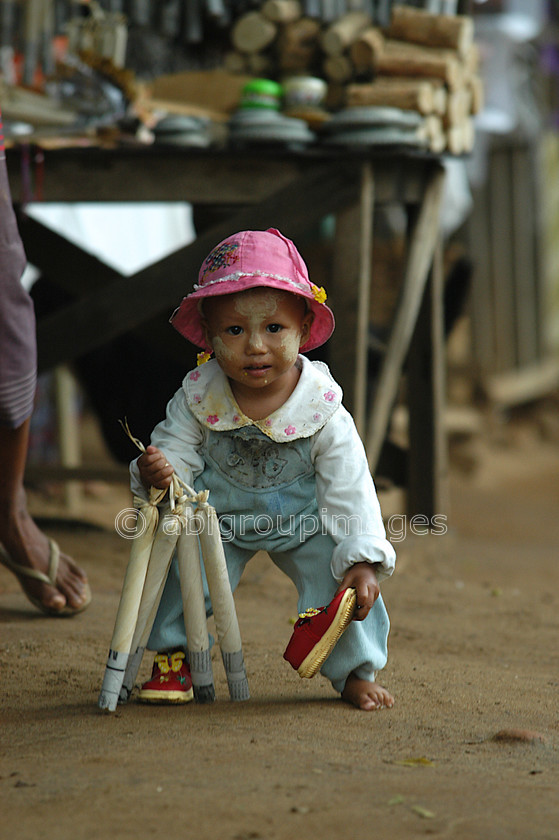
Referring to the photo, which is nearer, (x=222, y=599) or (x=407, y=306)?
(x=222, y=599)

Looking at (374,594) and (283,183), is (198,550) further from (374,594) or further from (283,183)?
(283,183)

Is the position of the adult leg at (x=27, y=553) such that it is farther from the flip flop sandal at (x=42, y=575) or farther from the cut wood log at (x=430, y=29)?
the cut wood log at (x=430, y=29)

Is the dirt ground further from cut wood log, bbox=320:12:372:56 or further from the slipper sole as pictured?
cut wood log, bbox=320:12:372:56

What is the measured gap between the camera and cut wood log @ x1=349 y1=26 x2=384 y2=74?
14.1 feet

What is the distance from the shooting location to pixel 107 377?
4895mm

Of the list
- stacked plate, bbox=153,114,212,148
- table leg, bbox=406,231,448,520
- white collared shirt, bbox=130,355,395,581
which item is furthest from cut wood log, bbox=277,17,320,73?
white collared shirt, bbox=130,355,395,581

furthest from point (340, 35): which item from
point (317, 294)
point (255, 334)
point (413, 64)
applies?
point (255, 334)

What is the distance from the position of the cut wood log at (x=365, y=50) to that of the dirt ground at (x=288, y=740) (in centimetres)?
227

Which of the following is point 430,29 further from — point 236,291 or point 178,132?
point 236,291

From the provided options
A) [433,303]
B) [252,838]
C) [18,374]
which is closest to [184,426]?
[18,374]

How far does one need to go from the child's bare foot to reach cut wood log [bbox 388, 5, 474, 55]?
3.12m

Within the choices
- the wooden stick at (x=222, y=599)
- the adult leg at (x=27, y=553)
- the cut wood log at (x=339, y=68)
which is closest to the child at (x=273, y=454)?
Answer: the wooden stick at (x=222, y=599)

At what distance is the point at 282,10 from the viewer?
454cm

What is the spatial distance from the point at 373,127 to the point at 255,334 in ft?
6.47
